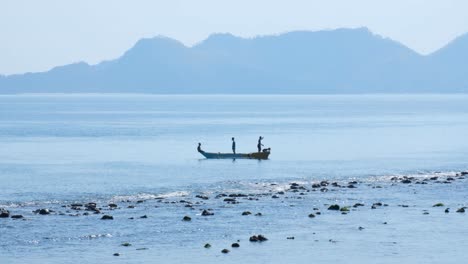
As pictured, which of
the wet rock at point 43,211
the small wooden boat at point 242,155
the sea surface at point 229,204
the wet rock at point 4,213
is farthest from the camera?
the small wooden boat at point 242,155

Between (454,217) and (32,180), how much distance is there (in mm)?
34872

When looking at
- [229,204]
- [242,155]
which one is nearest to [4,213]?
[229,204]

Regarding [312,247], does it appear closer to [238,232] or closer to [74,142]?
[238,232]

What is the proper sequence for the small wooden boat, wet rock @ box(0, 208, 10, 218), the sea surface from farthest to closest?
the small wooden boat
wet rock @ box(0, 208, 10, 218)
the sea surface

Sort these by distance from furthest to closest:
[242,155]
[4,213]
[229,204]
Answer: [242,155], [229,204], [4,213]

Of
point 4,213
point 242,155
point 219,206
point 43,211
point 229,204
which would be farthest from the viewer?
point 242,155

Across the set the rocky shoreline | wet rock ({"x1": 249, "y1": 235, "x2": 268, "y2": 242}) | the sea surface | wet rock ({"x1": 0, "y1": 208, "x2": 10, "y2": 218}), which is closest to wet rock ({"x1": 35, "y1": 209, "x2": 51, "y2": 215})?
the rocky shoreline

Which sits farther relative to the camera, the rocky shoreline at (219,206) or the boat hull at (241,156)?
the boat hull at (241,156)

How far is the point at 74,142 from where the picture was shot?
12206cm

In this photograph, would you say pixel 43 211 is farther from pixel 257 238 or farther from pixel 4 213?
pixel 257 238

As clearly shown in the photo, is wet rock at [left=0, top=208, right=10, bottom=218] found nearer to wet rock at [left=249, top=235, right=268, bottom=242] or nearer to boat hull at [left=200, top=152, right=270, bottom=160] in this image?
wet rock at [left=249, top=235, right=268, bottom=242]

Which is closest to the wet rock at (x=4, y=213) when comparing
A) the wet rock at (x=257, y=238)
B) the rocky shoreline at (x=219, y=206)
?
the rocky shoreline at (x=219, y=206)

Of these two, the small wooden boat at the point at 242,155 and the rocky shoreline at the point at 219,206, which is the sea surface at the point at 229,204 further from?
the small wooden boat at the point at 242,155

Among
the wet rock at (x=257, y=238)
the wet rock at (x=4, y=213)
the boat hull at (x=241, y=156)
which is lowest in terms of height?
the wet rock at (x=257, y=238)
